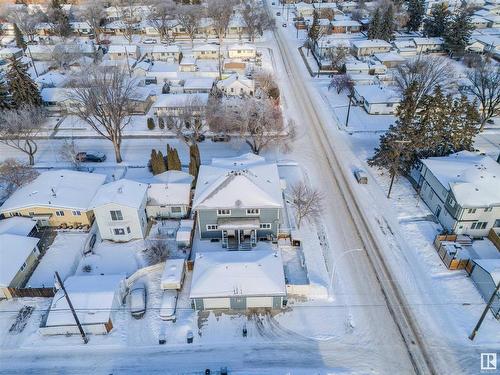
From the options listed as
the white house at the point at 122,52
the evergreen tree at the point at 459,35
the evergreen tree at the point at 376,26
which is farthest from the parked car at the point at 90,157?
the evergreen tree at the point at 459,35

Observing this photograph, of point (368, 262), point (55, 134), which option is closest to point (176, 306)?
point (368, 262)

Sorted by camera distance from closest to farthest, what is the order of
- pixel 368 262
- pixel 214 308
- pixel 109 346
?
pixel 109 346
pixel 214 308
pixel 368 262

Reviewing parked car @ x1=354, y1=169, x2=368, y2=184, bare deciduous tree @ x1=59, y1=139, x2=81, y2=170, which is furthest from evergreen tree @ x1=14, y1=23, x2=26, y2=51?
parked car @ x1=354, y1=169, x2=368, y2=184

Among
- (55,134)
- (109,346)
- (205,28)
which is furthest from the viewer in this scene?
(205,28)

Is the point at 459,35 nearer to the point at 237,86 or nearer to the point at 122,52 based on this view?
the point at 237,86

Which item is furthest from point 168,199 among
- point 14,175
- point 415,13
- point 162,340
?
point 415,13

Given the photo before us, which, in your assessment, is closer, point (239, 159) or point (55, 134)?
point (239, 159)

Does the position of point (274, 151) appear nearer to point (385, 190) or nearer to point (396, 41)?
point (385, 190)
